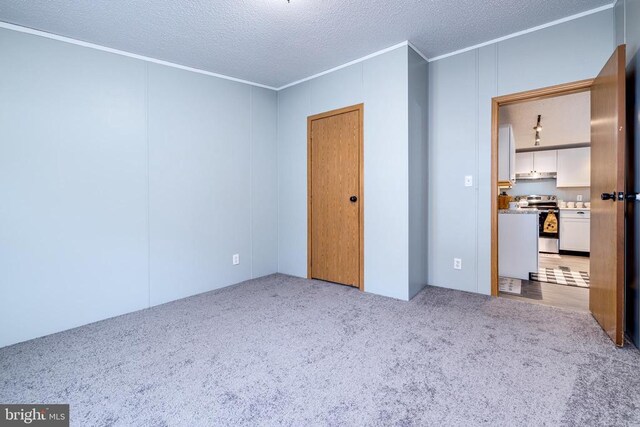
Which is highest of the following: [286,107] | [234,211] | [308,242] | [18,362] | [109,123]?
[286,107]

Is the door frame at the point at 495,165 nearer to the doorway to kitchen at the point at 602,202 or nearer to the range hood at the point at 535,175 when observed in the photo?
the doorway to kitchen at the point at 602,202

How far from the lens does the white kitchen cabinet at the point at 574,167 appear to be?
6254 millimetres

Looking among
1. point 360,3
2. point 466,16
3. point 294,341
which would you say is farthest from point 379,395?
point 466,16

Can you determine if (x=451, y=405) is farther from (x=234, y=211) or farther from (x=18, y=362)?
(x=234, y=211)

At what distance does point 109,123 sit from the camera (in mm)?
2730

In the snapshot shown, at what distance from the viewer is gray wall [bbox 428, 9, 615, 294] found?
2.59 meters

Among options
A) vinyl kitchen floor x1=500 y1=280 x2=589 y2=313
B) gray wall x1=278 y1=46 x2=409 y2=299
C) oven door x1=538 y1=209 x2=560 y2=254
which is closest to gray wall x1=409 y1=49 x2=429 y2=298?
gray wall x1=278 y1=46 x2=409 y2=299

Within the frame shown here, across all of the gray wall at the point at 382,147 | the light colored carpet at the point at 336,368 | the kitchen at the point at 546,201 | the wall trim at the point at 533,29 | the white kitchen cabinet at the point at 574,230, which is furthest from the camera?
the white kitchen cabinet at the point at 574,230

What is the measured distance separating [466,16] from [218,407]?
3295 millimetres

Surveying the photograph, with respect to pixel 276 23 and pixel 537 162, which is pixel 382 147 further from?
pixel 537 162

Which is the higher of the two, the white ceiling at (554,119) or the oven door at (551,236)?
the white ceiling at (554,119)

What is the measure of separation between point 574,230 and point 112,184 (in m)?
7.51

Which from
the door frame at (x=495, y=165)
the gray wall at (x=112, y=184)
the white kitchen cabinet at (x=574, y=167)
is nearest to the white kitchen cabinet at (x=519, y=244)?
the door frame at (x=495, y=165)

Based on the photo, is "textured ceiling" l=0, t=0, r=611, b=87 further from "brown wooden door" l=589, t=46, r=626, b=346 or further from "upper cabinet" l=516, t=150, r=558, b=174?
"upper cabinet" l=516, t=150, r=558, b=174
